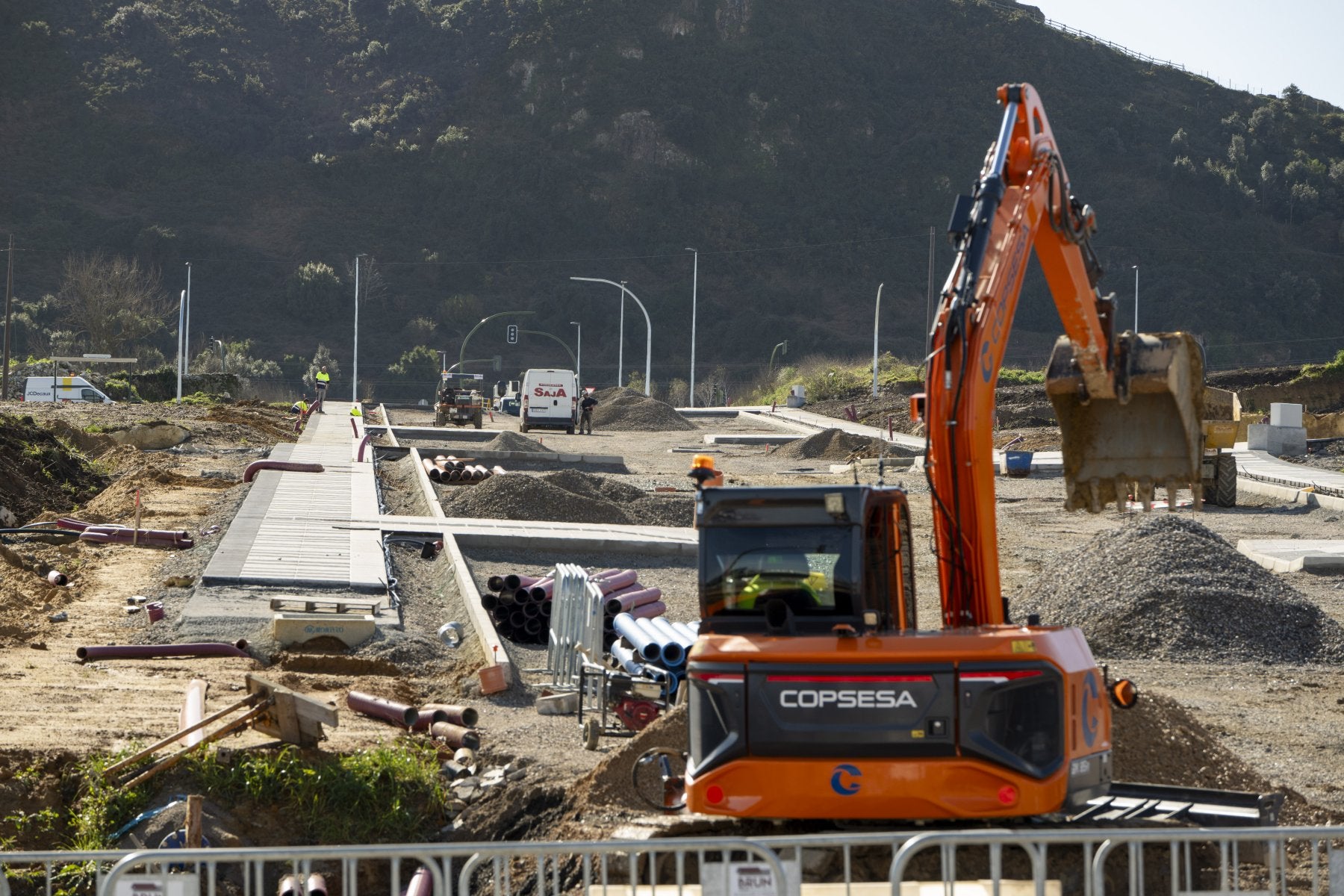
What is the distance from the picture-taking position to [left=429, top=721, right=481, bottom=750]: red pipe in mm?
10805

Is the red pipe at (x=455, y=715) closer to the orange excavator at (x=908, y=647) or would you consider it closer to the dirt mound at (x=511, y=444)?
the orange excavator at (x=908, y=647)

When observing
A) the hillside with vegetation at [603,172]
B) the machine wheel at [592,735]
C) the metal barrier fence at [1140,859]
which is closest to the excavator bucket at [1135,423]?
the metal barrier fence at [1140,859]

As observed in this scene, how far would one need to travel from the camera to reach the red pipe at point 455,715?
1117 cm

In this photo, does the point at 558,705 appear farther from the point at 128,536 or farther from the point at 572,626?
the point at 128,536

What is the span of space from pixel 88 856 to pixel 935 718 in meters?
3.58

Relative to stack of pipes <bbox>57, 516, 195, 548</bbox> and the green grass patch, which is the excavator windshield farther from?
stack of pipes <bbox>57, 516, 195, 548</bbox>

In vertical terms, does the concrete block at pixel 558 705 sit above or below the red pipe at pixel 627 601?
below

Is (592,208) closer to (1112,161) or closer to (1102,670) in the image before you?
(1112,161)

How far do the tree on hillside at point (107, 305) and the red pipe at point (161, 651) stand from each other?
71.2 m

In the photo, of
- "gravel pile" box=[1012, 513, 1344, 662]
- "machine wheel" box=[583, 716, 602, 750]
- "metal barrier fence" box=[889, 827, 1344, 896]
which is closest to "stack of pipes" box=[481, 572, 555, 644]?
"machine wheel" box=[583, 716, 602, 750]

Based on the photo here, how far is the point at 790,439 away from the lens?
5412 centimetres

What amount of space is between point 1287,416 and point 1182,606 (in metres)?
27.6

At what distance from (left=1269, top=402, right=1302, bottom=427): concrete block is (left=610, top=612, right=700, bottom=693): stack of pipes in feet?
104

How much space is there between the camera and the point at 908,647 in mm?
6887
